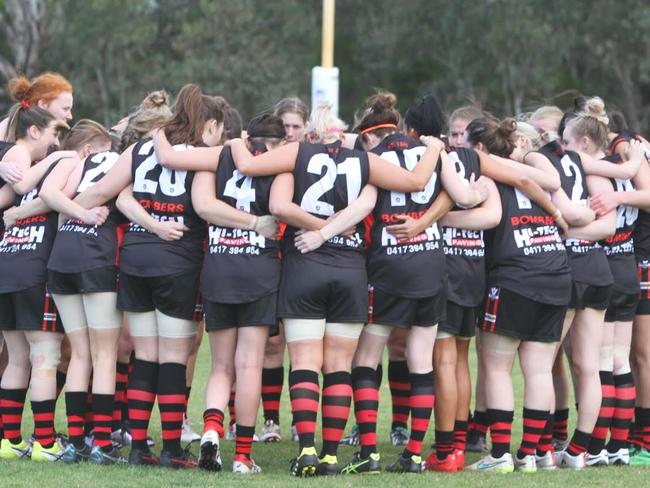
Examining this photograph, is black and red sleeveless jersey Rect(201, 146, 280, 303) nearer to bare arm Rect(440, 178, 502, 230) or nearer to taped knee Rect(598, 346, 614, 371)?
bare arm Rect(440, 178, 502, 230)

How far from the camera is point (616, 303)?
796 cm

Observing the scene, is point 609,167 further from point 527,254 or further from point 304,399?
point 304,399

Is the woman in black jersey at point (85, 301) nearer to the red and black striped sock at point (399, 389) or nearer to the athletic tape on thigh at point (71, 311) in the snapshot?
the athletic tape on thigh at point (71, 311)

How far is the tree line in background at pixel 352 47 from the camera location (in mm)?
38406

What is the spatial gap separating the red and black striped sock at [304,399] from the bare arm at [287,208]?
34.0 inches

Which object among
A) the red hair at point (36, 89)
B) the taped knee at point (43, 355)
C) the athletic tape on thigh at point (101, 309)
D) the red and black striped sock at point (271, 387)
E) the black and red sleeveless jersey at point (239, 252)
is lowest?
the red and black striped sock at point (271, 387)

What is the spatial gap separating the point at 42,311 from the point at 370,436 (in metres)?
2.23

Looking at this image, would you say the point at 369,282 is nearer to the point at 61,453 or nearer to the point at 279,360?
the point at 279,360

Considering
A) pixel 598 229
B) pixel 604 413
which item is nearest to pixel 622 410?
pixel 604 413

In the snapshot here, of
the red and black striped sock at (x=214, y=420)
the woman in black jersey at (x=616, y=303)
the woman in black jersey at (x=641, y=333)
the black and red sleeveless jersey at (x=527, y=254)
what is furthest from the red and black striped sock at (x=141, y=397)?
the woman in black jersey at (x=641, y=333)

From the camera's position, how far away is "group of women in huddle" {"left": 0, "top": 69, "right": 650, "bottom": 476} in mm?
7191

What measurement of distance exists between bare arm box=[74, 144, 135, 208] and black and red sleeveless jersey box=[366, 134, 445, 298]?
151 centimetres

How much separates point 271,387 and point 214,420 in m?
1.52

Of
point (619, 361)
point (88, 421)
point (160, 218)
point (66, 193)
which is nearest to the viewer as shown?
point (160, 218)
